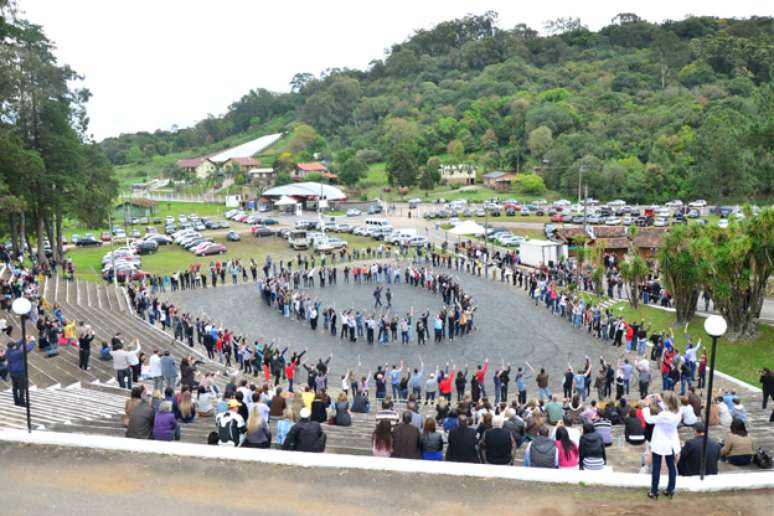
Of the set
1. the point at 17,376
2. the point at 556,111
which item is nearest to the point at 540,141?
the point at 556,111

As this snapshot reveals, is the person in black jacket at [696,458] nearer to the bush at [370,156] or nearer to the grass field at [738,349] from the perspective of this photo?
the grass field at [738,349]

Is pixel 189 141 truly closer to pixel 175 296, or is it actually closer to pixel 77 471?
pixel 175 296

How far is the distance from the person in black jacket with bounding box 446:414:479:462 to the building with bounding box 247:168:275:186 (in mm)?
85794

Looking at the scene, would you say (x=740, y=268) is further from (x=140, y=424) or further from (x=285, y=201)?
(x=285, y=201)

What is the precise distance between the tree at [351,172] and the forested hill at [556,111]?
0.67ft

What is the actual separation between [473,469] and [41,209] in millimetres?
35433

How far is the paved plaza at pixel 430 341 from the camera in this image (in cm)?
2192

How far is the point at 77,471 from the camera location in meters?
9.19

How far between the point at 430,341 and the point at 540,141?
66633mm

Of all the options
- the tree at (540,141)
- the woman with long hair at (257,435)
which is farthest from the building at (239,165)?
the woman with long hair at (257,435)

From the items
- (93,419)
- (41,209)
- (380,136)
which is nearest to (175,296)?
(41,209)

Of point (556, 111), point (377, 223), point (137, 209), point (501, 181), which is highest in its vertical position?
point (556, 111)

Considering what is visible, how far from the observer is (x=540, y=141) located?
85562 mm

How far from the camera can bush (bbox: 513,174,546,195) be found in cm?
7725
